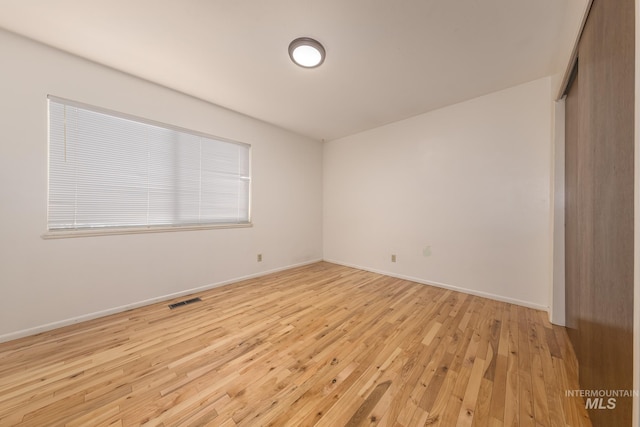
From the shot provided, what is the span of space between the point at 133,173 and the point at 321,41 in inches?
95.0

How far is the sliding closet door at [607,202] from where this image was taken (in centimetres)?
76

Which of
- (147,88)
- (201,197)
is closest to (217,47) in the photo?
(147,88)

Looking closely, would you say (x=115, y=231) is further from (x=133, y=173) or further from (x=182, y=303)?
(x=182, y=303)

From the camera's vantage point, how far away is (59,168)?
6.52 feet

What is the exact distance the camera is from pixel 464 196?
2826 mm

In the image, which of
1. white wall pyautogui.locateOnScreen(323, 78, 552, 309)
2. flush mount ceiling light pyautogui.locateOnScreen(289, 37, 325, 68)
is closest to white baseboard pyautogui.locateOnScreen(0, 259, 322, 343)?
white wall pyautogui.locateOnScreen(323, 78, 552, 309)

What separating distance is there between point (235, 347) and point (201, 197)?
204 cm

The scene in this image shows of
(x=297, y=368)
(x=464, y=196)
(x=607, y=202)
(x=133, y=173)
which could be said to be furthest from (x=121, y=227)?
(x=464, y=196)

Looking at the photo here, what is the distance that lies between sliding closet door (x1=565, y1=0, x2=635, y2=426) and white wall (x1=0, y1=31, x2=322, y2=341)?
11.2ft

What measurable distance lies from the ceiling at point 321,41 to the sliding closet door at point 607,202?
510 millimetres

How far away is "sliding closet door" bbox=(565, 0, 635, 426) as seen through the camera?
76 cm

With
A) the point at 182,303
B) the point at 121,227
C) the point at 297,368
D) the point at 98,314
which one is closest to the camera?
the point at 297,368

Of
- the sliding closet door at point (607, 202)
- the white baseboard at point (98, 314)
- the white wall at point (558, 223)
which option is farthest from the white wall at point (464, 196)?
the white baseboard at point (98, 314)

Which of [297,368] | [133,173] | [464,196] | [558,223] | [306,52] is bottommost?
[297,368]
